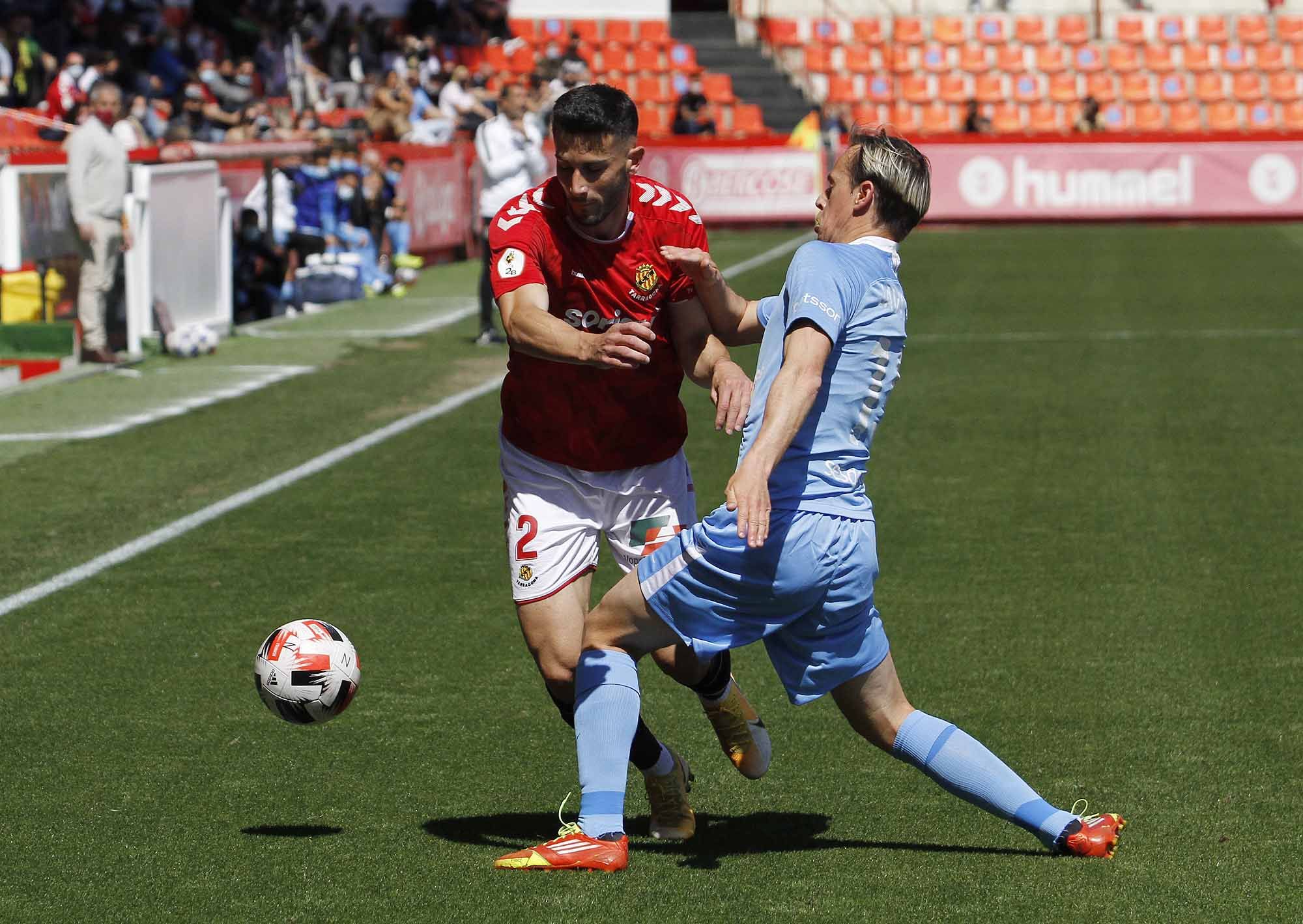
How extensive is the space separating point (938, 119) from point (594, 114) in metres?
34.7

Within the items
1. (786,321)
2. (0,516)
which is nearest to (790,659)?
(786,321)

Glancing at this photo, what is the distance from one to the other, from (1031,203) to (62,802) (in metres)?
28.7

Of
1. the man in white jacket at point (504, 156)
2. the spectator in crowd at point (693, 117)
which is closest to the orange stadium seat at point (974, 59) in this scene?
the spectator in crowd at point (693, 117)

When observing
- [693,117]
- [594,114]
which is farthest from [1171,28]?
[594,114]

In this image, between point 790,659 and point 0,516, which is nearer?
point 790,659

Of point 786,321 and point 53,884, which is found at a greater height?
point 786,321

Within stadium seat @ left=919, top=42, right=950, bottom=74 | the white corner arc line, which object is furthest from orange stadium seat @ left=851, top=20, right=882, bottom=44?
the white corner arc line

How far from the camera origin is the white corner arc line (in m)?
8.08

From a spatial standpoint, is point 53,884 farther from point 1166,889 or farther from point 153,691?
point 1166,889

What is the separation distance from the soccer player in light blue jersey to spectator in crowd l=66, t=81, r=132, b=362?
1132cm

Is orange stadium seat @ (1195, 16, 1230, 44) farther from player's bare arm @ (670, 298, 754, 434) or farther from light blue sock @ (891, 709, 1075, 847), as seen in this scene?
light blue sock @ (891, 709, 1075, 847)

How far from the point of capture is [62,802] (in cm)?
532

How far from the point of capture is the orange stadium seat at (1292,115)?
38562 mm

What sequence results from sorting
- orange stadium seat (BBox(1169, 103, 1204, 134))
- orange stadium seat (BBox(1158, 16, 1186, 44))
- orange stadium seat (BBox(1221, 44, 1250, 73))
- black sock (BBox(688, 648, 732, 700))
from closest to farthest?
black sock (BBox(688, 648, 732, 700)) → orange stadium seat (BBox(1169, 103, 1204, 134)) → orange stadium seat (BBox(1221, 44, 1250, 73)) → orange stadium seat (BBox(1158, 16, 1186, 44))
